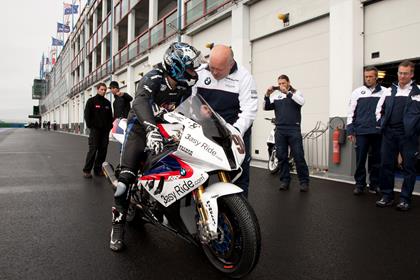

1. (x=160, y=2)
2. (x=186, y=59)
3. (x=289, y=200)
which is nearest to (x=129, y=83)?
(x=160, y=2)

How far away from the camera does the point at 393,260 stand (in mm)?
2971

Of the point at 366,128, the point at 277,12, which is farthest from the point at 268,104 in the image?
the point at 277,12

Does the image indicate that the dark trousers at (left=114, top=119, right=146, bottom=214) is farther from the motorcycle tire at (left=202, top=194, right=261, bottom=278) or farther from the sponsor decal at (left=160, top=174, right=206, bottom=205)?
the motorcycle tire at (left=202, top=194, right=261, bottom=278)

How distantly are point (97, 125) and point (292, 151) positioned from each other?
4054 mm

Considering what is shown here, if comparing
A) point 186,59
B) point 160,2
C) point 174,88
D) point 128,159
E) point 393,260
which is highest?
point 160,2

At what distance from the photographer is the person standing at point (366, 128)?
5.62 metres

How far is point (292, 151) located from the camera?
6.27 meters

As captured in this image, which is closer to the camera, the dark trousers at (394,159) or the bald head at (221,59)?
the bald head at (221,59)

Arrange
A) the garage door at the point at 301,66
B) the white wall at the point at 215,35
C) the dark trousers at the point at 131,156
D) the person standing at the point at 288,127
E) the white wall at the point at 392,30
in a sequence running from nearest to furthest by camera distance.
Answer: the dark trousers at the point at 131,156 → the person standing at the point at 288,127 → the white wall at the point at 392,30 → the garage door at the point at 301,66 → the white wall at the point at 215,35

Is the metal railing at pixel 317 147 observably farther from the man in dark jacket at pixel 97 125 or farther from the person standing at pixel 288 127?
the man in dark jacket at pixel 97 125

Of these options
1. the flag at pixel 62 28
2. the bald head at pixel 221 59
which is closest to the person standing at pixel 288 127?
the bald head at pixel 221 59

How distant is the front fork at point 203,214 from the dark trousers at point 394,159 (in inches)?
127

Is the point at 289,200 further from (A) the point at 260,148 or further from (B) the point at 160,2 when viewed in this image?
(B) the point at 160,2

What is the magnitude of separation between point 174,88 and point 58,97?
69443mm
